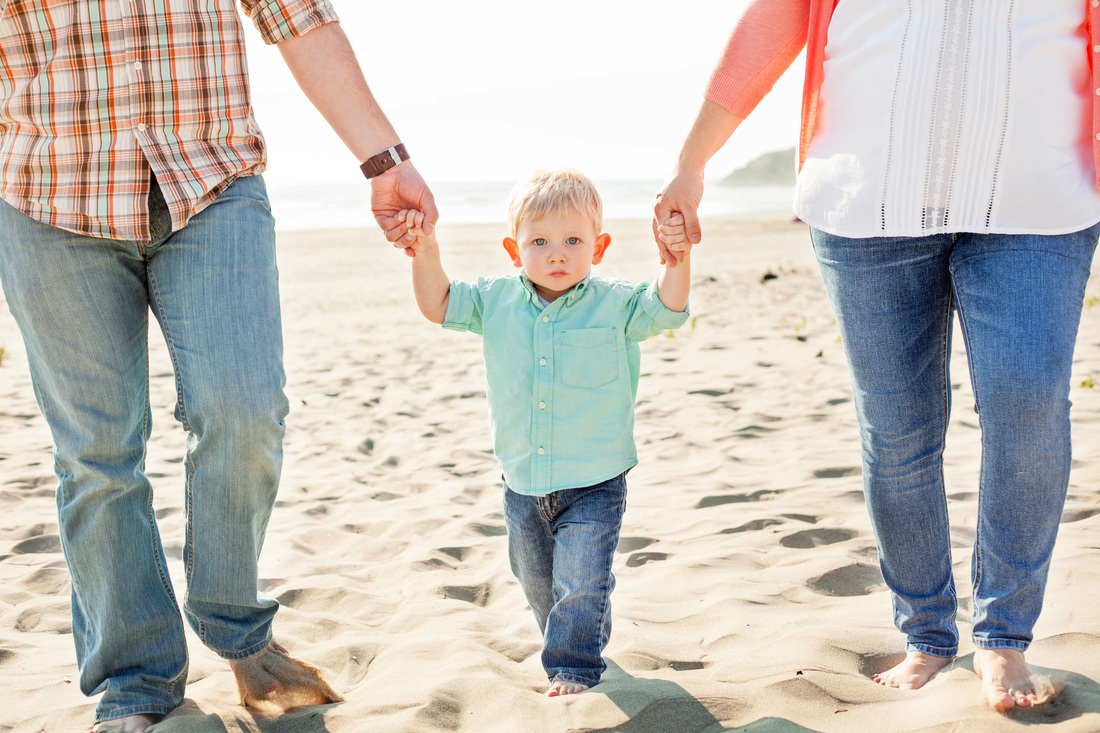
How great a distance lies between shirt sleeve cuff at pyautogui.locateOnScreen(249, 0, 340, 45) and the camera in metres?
2.35

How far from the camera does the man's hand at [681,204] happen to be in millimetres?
2438

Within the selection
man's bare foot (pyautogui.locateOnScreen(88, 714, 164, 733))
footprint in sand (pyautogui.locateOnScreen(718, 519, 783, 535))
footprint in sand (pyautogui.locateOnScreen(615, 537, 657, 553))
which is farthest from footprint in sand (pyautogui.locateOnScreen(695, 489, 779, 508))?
man's bare foot (pyautogui.locateOnScreen(88, 714, 164, 733))

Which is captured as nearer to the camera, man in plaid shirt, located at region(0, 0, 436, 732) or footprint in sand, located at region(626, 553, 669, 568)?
man in plaid shirt, located at region(0, 0, 436, 732)

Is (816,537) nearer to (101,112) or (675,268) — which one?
(675,268)

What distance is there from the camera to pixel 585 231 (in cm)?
261

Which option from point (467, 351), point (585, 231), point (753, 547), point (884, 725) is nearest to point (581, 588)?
point (884, 725)

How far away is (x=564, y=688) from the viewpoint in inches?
94.3

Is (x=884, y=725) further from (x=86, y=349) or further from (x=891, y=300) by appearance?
(x=86, y=349)

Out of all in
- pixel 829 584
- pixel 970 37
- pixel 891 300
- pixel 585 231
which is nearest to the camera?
pixel 970 37

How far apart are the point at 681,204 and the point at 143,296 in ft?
4.34

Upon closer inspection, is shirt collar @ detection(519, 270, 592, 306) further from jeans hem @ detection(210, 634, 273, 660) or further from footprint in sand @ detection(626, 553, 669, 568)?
footprint in sand @ detection(626, 553, 669, 568)

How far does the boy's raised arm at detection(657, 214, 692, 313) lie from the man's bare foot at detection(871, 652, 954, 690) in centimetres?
103

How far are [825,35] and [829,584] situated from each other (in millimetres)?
1727

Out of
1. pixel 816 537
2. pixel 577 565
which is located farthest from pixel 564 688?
pixel 816 537
